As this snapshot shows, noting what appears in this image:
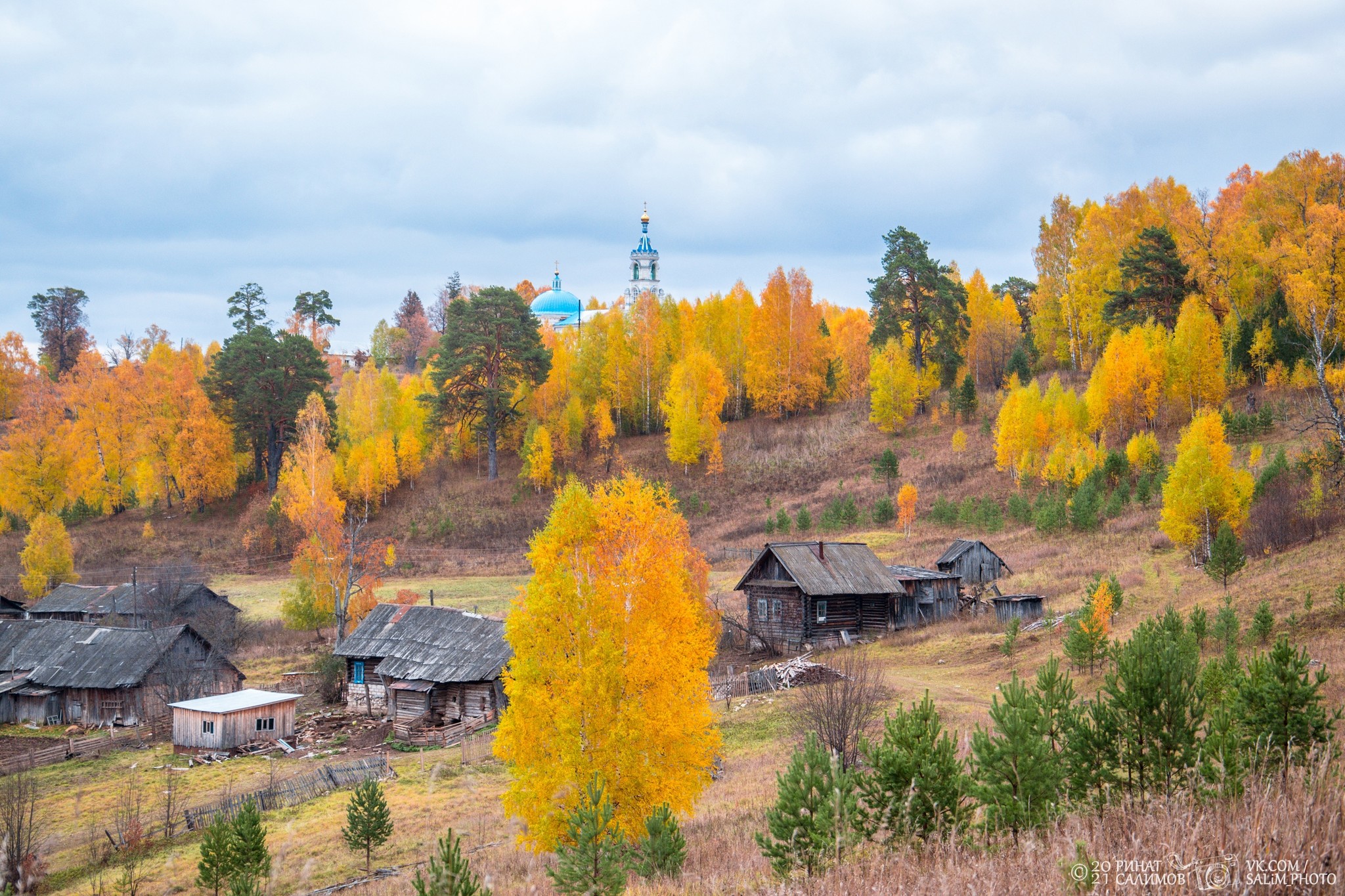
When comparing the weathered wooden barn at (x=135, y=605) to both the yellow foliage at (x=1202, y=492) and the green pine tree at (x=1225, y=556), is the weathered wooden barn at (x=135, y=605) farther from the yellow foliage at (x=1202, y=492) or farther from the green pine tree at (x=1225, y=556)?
the yellow foliage at (x=1202, y=492)

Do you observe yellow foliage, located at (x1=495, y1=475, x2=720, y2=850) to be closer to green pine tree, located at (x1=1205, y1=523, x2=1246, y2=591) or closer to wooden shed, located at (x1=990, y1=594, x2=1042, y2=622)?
green pine tree, located at (x1=1205, y1=523, x2=1246, y2=591)

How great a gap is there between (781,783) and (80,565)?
6679 cm

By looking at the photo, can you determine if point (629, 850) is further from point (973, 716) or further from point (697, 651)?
point (973, 716)

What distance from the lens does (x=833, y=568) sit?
4062 cm

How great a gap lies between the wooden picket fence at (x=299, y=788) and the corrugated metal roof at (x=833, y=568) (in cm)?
1916

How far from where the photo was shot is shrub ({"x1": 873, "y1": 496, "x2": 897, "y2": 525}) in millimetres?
55062

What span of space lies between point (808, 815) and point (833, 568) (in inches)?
1197

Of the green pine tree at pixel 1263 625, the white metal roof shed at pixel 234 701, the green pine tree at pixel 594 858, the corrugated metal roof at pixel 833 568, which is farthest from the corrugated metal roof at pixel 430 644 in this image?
the green pine tree at pixel 1263 625

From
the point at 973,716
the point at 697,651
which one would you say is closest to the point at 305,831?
the point at 697,651

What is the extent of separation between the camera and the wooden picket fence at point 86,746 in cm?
2952

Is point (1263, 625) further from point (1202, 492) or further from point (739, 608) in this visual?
point (739, 608)

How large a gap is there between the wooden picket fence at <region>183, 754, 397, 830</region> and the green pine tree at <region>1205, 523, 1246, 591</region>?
26.6m

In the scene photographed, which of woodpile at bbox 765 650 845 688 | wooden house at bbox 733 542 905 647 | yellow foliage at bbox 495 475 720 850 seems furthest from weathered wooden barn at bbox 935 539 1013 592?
yellow foliage at bbox 495 475 720 850

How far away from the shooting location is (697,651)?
17.0 m
